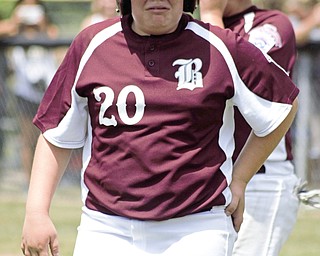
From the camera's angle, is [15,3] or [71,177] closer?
[71,177]

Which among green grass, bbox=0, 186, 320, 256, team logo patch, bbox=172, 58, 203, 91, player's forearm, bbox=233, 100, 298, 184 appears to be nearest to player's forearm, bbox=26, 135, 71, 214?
team logo patch, bbox=172, 58, 203, 91

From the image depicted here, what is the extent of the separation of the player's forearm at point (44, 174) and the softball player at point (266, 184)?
4.28ft

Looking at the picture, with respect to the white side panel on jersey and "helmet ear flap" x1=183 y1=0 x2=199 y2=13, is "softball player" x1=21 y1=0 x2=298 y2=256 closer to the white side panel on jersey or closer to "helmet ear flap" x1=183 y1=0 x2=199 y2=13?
the white side panel on jersey

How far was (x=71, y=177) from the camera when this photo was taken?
11.1 metres

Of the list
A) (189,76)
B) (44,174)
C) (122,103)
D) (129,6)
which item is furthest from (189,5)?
(44,174)

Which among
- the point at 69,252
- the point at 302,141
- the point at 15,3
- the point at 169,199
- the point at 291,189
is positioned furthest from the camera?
the point at 15,3

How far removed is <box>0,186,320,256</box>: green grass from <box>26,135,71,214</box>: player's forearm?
4136mm

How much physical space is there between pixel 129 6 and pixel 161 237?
91 centimetres

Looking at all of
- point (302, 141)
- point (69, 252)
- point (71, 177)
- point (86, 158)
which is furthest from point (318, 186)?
point (86, 158)

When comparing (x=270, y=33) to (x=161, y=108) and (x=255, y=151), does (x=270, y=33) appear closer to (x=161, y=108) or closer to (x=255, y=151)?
(x=255, y=151)

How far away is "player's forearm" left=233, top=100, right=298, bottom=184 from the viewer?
408 centimetres

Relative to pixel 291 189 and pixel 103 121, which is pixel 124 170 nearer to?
pixel 103 121

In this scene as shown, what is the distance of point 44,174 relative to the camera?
158 inches

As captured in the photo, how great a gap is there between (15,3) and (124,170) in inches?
352
